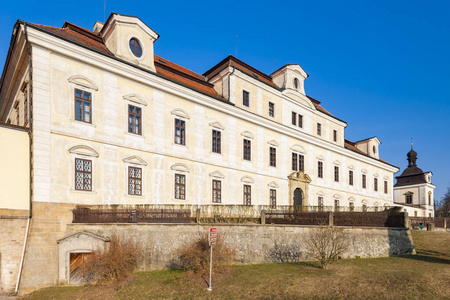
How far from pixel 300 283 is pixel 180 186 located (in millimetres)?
12138

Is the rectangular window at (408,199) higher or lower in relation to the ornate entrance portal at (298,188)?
lower

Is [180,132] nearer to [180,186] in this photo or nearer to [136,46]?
[180,186]

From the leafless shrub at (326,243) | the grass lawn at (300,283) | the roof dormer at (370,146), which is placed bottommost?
the grass lawn at (300,283)

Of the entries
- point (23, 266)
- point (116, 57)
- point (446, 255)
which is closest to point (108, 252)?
point (23, 266)

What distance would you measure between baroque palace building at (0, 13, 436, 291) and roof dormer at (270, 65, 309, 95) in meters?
0.13

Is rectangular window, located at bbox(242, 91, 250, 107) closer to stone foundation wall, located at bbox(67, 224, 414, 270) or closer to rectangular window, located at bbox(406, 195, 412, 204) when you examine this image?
stone foundation wall, located at bbox(67, 224, 414, 270)

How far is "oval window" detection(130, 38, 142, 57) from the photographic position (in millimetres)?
22295

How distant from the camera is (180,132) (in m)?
23.9

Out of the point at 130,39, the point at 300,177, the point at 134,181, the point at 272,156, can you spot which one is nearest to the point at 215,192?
the point at 134,181

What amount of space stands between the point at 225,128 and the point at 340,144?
17.9 metres

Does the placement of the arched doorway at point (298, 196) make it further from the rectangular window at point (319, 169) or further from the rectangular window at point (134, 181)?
the rectangular window at point (134, 181)

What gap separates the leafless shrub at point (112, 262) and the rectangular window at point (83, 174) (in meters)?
3.74

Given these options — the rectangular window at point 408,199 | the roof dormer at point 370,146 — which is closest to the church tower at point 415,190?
the rectangular window at point 408,199

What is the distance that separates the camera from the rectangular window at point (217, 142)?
25.9m
